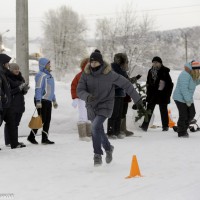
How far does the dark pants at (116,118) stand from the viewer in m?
8.88

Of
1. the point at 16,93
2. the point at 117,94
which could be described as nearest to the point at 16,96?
the point at 16,93

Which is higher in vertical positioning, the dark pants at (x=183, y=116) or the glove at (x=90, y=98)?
the glove at (x=90, y=98)

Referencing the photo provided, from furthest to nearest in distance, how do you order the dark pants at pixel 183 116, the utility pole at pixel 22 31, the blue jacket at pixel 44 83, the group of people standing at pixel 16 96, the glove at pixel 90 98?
the utility pole at pixel 22 31
the dark pants at pixel 183 116
the blue jacket at pixel 44 83
the group of people standing at pixel 16 96
the glove at pixel 90 98

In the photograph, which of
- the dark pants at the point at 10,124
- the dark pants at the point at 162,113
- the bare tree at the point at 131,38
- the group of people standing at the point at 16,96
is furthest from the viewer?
the bare tree at the point at 131,38

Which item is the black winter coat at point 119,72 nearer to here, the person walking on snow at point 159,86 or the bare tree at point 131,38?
the person walking on snow at point 159,86

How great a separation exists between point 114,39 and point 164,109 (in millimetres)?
49987

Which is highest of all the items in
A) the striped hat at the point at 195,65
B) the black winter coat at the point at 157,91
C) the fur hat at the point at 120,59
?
the fur hat at the point at 120,59

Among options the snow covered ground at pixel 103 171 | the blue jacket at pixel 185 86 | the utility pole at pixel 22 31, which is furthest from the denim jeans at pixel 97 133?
the utility pole at pixel 22 31

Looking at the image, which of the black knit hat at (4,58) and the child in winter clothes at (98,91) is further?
the black knit hat at (4,58)

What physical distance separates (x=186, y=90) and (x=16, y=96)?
336 cm

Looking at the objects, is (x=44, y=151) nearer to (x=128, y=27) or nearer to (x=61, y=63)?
(x=128, y=27)

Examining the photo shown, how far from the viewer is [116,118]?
29.7ft

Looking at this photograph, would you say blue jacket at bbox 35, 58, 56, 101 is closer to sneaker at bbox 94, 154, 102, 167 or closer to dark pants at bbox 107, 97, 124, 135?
dark pants at bbox 107, 97, 124, 135

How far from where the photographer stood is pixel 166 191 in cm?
465
